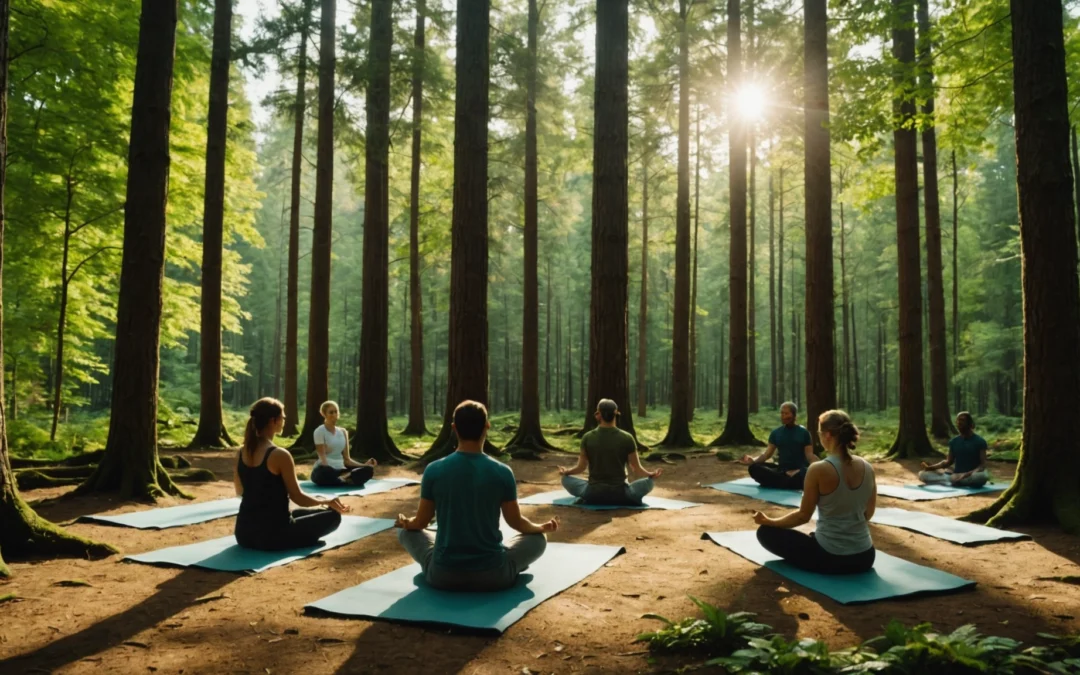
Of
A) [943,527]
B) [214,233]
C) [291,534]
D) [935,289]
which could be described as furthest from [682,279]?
[291,534]

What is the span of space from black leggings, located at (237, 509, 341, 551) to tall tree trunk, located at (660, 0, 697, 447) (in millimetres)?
10936

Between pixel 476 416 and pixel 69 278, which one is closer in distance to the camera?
pixel 476 416

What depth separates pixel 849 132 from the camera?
10.1 meters

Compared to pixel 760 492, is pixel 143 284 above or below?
above

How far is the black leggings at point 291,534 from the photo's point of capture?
225 inches

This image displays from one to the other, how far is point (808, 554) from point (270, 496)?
14.6 feet

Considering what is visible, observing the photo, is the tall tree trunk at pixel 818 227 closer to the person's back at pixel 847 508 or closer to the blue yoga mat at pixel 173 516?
the person's back at pixel 847 508

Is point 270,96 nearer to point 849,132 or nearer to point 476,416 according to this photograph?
point 849,132

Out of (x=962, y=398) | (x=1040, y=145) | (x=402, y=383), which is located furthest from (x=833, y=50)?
(x=402, y=383)

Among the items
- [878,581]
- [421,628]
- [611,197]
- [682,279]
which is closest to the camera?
[421,628]

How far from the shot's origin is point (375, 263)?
14469 mm

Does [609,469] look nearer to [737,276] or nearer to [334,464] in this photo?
[334,464]

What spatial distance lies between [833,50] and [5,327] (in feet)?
65.1

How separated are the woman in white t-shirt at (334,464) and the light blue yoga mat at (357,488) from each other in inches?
3.4
